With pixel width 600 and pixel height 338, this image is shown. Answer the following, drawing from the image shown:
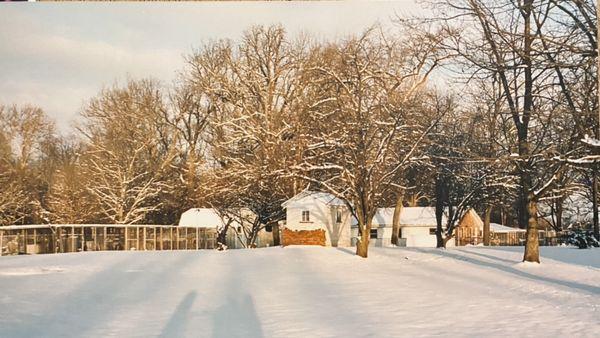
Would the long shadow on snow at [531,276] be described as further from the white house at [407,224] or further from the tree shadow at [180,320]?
the white house at [407,224]

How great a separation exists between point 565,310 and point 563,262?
10.2 m

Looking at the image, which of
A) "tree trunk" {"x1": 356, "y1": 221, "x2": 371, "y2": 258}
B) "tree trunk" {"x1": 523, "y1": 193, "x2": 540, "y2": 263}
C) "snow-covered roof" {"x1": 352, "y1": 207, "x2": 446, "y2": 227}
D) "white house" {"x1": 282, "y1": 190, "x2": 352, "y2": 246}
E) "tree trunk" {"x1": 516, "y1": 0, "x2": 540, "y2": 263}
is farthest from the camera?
"snow-covered roof" {"x1": 352, "y1": 207, "x2": 446, "y2": 227}

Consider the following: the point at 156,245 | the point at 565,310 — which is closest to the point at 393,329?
the point at 565,310

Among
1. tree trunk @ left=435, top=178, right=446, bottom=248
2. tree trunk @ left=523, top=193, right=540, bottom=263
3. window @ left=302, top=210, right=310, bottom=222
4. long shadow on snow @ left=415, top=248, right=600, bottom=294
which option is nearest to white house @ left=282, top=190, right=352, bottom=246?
window @ left=302, top=210, right=310, bottom=222

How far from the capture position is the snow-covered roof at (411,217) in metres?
48.7

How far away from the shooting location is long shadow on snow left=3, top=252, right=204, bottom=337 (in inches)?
400

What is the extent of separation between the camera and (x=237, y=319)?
35.7ft

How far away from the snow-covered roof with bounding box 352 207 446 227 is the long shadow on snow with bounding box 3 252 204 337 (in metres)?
30.4

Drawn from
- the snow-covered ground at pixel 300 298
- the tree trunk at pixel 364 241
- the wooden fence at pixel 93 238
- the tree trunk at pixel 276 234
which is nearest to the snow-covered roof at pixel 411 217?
the tree trunk at pixel 276 234

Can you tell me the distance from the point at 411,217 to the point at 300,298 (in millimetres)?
36943

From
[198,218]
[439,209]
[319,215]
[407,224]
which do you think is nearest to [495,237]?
[407,224]

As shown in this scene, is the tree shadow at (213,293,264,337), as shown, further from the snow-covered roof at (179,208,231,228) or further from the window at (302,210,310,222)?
the snow-covered roof at (179,208,231,228)

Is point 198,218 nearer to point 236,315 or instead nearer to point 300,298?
point 300,298

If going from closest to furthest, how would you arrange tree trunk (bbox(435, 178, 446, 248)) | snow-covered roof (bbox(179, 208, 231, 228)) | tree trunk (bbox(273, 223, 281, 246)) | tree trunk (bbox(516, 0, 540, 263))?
tree trunk (bbox(516, 0, 540, 263)), tree trunk (bbox(435, 178, 446, 248)), tree trunk (bbox(273, 223, 281, 246)), snow-covered roof (bbox(179, 208, 231, 228))
